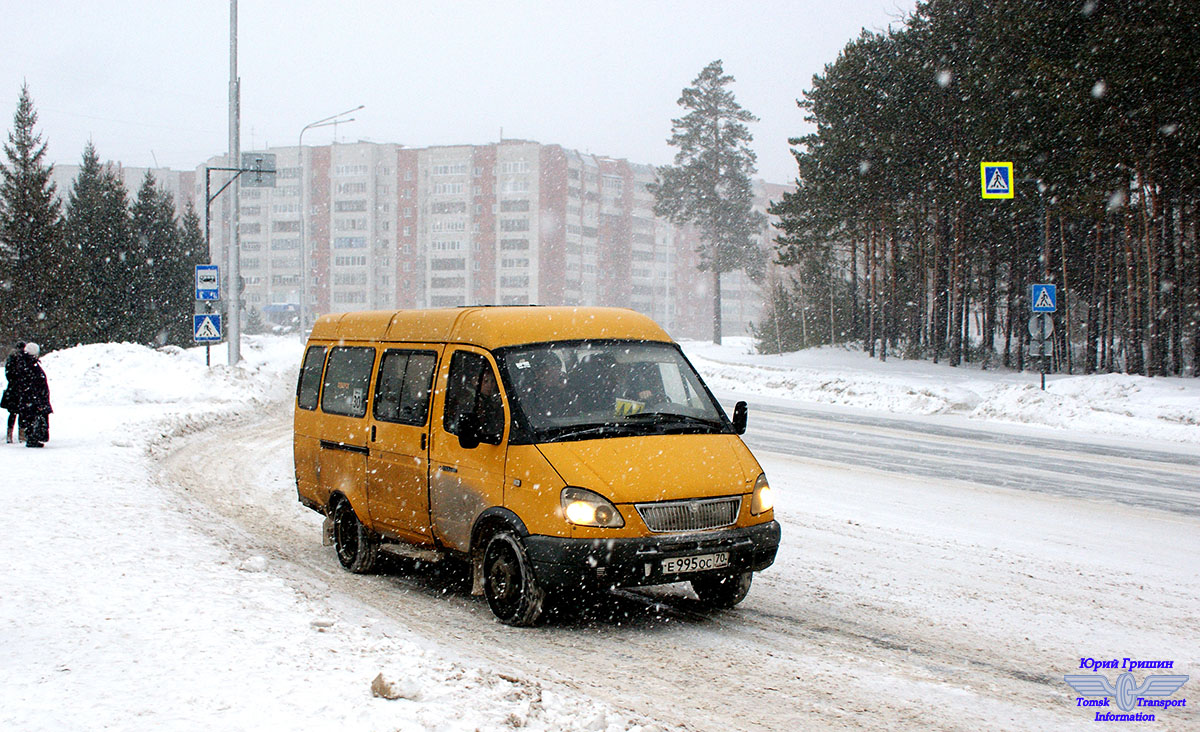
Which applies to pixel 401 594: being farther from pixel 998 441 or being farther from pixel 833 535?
pixel 998 441

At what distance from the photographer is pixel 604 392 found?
7.09 metres

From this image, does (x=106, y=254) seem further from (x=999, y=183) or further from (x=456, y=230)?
(x=456, y=230)

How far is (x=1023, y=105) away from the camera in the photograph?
3278 cm

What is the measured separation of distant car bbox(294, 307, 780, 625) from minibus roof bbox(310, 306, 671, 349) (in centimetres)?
1

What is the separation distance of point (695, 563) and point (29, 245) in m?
50.6

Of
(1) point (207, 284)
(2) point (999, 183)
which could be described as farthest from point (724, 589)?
(1) point (207, 284)

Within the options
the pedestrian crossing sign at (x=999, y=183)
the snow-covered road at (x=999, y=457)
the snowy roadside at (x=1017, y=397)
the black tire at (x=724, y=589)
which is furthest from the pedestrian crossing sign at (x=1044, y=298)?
the black tire at (x=724, y=589)

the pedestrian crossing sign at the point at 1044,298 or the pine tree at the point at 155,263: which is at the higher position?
the pine tree at the point at 155,263

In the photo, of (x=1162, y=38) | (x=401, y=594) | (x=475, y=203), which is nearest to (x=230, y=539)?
(x=401, y=594)

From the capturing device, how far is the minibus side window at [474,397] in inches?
268

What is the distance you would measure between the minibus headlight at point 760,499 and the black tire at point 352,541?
Answer: 3.29 meters

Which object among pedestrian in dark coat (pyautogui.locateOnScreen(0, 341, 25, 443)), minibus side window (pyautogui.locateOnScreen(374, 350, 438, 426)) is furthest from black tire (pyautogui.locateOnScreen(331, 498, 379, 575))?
pedestrian in dark coat (pyautogui.locateOnScreen(0, 341, 25, 443))

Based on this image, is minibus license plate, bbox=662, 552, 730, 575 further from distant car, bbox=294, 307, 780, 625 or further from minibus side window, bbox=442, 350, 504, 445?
minibus side window, bbox=442, 350, 504, 445

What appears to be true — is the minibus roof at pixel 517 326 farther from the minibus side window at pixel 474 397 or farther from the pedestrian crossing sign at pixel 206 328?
the pedestrian crossing sign at pixel 206 328
